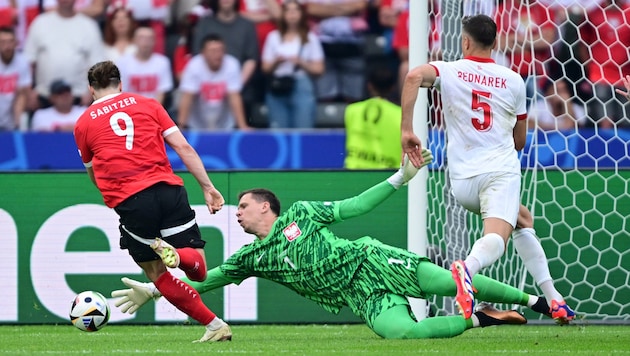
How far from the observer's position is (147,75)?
12773 mm

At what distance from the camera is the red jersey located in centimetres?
681

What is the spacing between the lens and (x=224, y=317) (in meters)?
8.88

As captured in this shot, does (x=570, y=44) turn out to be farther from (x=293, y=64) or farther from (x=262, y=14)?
(x=262, y=14)

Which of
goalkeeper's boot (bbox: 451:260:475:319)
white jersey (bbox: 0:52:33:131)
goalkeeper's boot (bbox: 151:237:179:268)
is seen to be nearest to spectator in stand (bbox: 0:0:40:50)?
white jersey (bbox: 0:52:33:131)

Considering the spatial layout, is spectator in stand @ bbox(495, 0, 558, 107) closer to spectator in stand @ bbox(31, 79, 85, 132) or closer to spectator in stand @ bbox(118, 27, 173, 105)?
spectator in stand @ bbox(118, 27, 173, 105)

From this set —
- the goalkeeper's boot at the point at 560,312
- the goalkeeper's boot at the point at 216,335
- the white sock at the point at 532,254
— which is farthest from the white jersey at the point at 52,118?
the goalkeeper's boot at the point at 560,312

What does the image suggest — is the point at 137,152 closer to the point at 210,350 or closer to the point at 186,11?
the point at 210,350

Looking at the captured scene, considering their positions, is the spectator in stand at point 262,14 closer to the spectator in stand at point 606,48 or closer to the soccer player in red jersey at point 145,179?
the spectator in stand at point 606,48

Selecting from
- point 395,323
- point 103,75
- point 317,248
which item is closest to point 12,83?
point 103,75

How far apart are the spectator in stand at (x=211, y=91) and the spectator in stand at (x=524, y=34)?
349 centimetres

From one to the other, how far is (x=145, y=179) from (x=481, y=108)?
2.05 m

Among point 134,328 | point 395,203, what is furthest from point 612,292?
point 134,328

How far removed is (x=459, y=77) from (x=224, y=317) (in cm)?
309

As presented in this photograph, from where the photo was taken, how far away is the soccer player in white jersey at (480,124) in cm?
669
